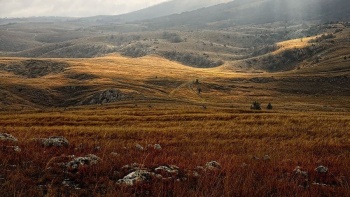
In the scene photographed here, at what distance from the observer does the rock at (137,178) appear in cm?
824

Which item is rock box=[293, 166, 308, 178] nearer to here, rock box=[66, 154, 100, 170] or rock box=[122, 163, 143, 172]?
rock box=[122, 163, 143, 172]

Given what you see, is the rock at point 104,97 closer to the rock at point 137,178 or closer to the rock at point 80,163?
the rock at point 80,163

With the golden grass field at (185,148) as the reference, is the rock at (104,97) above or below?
below

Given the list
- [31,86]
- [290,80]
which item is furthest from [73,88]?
[290,80]

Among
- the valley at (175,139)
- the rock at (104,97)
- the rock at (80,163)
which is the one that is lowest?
the rock at (104,97)

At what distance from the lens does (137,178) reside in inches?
331

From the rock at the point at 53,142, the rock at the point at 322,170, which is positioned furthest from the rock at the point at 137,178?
the rock at the point at 53,142

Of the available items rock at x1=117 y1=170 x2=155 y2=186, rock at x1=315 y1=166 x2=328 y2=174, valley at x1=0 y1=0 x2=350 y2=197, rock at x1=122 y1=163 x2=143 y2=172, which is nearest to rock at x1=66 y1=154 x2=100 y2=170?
valley at x1=0 y1=0 x2=350 y2=197

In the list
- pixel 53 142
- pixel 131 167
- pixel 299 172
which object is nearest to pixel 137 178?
pixel 131 167

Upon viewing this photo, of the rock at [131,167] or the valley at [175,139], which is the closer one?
the valley at [175,139]

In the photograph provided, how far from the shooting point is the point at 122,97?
112 m

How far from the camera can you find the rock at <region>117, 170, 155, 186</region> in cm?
824

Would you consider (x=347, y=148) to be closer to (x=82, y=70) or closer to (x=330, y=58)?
(x=82, y=70)

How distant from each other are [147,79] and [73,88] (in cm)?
3164
